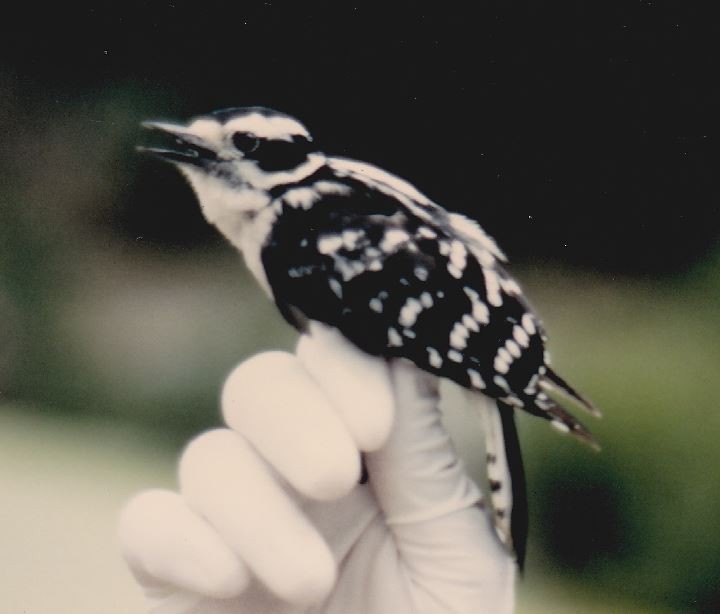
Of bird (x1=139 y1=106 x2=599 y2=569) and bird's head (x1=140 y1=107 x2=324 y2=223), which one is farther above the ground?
bird's head (x1=140 y1=107 x2=324 y2=223)

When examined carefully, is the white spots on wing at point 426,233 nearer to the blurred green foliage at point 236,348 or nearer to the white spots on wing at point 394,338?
the white spots on wing at point 394,338

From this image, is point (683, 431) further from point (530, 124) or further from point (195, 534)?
point (195, 534)

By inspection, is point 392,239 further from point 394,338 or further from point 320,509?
point 320,509

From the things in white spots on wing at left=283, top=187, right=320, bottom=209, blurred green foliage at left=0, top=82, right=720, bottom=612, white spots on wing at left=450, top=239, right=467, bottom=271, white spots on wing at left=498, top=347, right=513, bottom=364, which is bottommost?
blurred green foliage at left=0, top=82, right=720, bottom=612

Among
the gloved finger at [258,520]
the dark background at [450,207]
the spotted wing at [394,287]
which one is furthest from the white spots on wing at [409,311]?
the dark background at [450,207]

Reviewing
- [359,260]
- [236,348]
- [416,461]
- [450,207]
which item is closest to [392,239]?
[359,260]

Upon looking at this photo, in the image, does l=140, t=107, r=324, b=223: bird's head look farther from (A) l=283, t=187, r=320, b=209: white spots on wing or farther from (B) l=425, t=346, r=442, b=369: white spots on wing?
(B) l=425, t=346, r=442, b=369: white spots on wing

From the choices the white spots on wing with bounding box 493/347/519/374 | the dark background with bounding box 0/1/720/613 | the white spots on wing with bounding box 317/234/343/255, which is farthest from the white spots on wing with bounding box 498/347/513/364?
the dark background with bounding box 0/1/720/613
